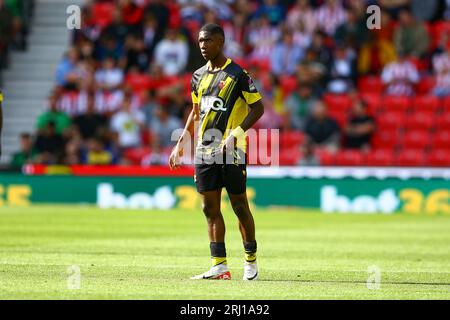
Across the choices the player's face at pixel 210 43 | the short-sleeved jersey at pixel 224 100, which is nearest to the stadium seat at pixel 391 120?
the short-sleeved jersey at pixel 224 100

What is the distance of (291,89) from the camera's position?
27312 mm

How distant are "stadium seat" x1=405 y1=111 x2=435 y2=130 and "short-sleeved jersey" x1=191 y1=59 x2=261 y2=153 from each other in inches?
599

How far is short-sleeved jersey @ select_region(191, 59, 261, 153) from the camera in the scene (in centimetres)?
1135

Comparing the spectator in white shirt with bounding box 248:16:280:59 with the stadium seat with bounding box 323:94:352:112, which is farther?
the spectator in white shirt with bounding box 248:16:280:59

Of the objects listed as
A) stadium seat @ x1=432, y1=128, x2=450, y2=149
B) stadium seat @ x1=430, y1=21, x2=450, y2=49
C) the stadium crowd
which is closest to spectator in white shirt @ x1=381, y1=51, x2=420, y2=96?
the stadium crowd

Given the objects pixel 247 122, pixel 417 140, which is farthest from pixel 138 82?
pixel 247 122

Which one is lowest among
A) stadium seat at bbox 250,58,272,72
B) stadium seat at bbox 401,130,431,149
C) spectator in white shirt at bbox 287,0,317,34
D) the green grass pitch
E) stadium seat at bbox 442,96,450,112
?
the green grass pitch

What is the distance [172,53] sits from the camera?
1118 inches

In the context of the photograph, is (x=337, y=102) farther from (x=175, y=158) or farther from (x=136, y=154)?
(x=175, y=158)

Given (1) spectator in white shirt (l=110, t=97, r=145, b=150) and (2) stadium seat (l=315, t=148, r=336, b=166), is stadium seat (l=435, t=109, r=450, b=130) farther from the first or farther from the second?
(1) spectator in white shirt (l=110, t=97, r=145, b=150)

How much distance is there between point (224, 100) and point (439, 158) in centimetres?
1448

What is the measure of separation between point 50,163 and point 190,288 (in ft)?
57.2

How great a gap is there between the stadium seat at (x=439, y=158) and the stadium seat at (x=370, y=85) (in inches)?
97.8

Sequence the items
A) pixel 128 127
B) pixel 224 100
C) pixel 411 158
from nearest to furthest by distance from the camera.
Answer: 1. pixel 224 100
2. pixel 411 158
3. pixel 128 127
